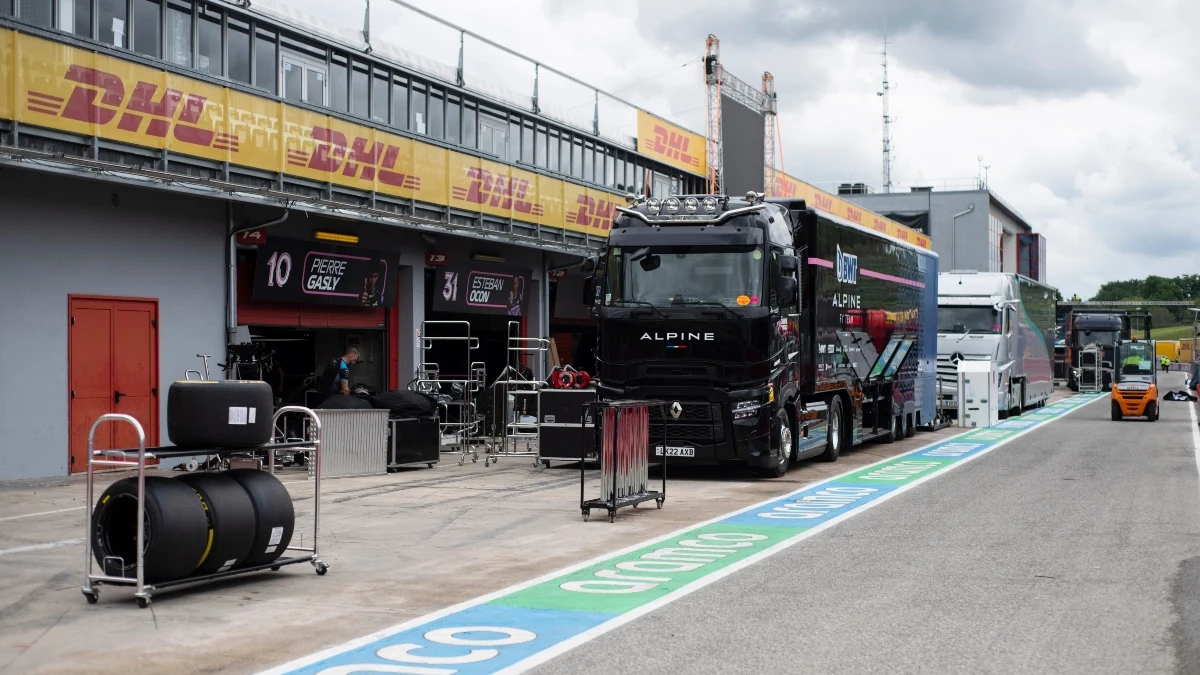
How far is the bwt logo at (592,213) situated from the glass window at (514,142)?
185 centimetres

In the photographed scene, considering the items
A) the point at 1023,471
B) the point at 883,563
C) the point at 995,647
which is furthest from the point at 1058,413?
the point at 995,647

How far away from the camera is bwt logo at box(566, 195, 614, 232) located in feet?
102

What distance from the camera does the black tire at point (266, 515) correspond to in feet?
31.4

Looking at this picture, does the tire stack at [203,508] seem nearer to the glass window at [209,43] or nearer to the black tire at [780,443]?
the black tire at [780,443]

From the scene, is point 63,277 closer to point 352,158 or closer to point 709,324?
point 352,158

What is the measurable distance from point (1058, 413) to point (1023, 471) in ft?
73.5

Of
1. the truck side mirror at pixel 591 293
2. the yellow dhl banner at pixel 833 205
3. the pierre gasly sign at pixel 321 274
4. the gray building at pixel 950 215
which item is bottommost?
the truck side mirror at pixel 591 293

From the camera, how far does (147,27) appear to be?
63.0ft

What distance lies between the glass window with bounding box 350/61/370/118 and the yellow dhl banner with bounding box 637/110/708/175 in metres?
12.8

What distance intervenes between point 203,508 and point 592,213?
23222 millimetres

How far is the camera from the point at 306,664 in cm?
702

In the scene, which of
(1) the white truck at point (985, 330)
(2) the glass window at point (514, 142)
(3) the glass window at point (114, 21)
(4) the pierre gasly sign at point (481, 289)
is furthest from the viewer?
(1) the white truck at point (985, 330)

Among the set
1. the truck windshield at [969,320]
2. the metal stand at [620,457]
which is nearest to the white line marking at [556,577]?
the metal stand at [620,457]

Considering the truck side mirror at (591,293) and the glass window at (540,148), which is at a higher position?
the glass window at (540,148)
